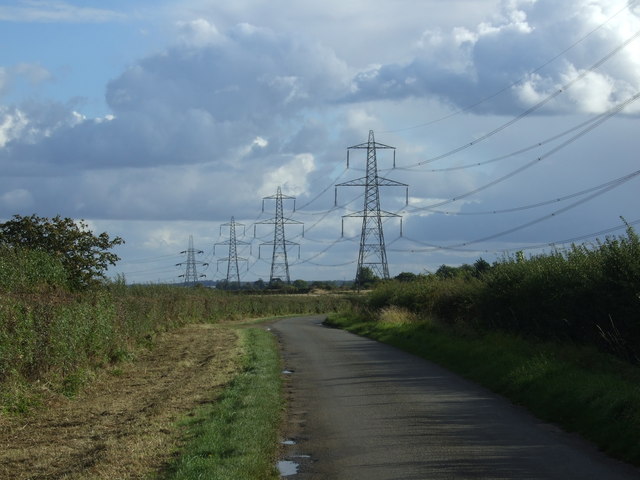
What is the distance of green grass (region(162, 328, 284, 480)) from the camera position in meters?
9.77

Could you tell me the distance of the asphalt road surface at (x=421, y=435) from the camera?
32.3 ft

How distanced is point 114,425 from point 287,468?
4.69 metres

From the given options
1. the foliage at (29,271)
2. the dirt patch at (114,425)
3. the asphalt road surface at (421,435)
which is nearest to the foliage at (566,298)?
the asphalt road surface at (421,435)

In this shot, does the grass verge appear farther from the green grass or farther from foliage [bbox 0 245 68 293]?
foliage [bbox 0 245 68 293]

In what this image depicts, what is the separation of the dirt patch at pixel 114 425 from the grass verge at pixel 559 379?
635 centimetres

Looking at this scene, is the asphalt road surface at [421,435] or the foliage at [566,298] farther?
the foliage at [566,298]

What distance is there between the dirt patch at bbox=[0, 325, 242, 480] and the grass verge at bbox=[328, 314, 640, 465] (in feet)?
20.8

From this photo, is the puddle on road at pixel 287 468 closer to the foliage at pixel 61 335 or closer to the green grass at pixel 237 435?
the green grass at pixel 237 435

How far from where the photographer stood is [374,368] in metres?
22.2

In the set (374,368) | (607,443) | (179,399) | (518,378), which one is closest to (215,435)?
(179,399)

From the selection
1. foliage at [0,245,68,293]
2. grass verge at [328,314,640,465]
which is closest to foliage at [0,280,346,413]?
foliage at [0,245,68,293]

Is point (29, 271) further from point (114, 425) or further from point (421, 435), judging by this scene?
point (421, 435)

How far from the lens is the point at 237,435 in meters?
12.0

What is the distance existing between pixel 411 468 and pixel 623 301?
10555mm
